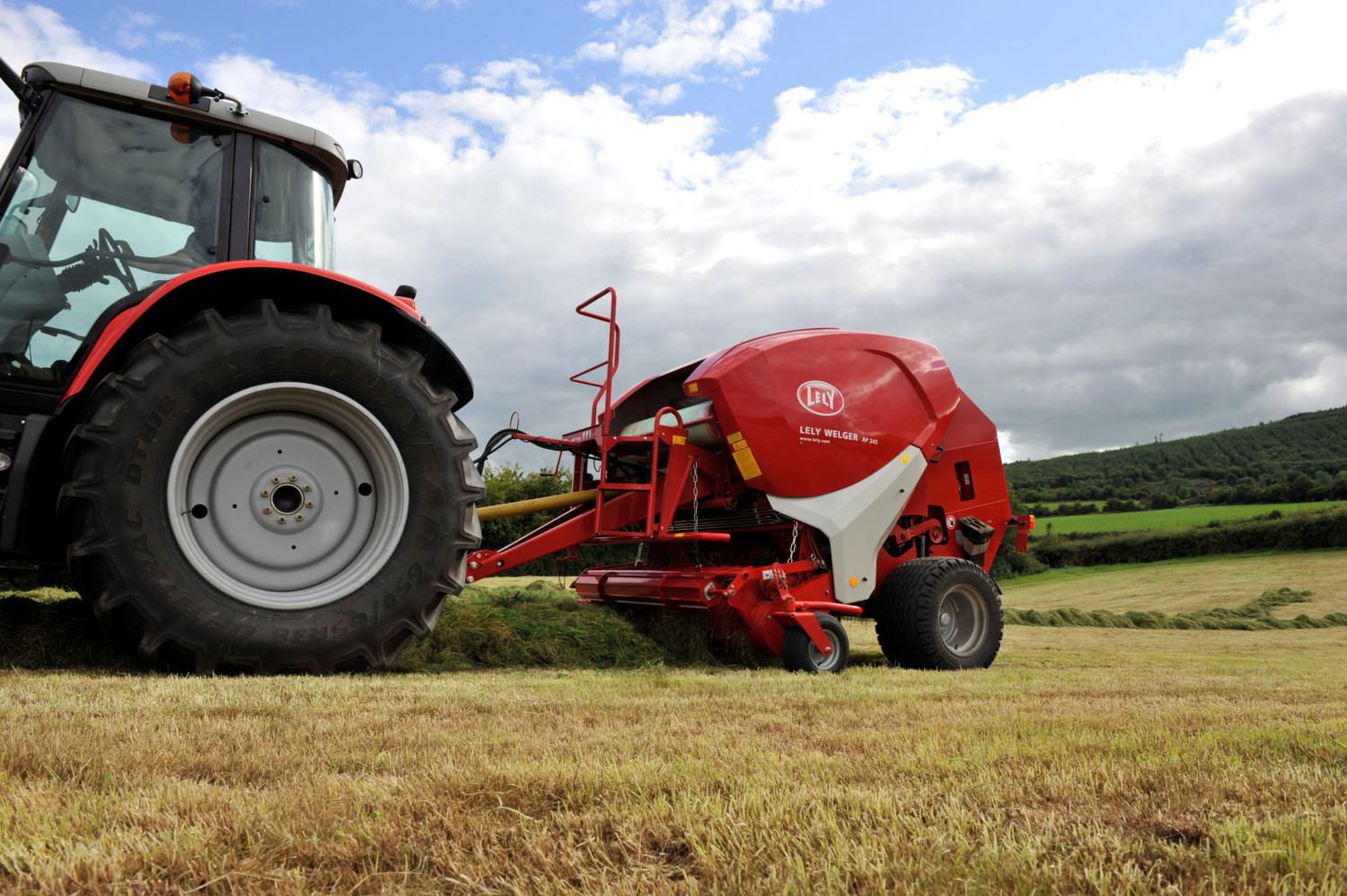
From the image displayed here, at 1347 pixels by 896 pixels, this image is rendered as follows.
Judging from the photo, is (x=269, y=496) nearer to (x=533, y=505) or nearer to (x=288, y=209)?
(x=288, y=209)

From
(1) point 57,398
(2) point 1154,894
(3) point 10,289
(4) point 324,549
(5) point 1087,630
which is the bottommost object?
(5) point 1087,630

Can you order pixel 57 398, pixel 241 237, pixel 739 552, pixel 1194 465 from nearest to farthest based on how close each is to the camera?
pixel 57 398, pixel 241 237, pixel 739 552, pixel 1194 465

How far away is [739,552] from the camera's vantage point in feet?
21.6

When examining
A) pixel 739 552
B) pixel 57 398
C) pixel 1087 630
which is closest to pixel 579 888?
pixel 57 398

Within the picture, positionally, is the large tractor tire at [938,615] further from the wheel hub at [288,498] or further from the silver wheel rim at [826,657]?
the wheel hub at [288,498]

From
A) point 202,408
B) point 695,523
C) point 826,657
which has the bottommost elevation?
point 826,657

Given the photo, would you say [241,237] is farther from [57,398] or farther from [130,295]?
[57,398]

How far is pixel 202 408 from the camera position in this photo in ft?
11.4

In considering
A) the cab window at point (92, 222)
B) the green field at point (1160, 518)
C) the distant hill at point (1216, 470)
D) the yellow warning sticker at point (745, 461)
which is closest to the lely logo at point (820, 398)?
the yellow warning sticker at point (745, 461)

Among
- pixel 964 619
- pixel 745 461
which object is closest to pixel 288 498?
pixel 745 461

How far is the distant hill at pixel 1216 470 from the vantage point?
3756 cm

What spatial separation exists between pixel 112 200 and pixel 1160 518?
128 ft

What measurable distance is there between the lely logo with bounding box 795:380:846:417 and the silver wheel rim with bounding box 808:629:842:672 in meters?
1.49

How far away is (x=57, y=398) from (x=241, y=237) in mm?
1053
